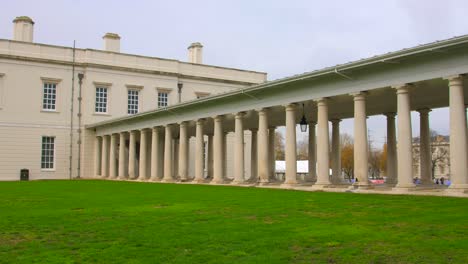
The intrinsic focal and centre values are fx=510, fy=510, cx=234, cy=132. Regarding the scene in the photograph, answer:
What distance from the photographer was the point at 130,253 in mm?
8867

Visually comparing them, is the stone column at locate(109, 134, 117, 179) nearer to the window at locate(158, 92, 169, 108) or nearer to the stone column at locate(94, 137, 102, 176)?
the stone column at locate(94, 137, 102, 176)

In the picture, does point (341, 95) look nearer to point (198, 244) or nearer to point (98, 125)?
point (198, 244)

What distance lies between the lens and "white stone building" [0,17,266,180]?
4747cm

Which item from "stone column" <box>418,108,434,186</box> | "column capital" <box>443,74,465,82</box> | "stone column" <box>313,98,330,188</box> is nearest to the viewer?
"column capital" <box>443,74,465,82</box>

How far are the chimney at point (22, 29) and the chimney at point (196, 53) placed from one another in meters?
18.7

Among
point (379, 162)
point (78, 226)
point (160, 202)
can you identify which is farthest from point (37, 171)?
point (379, 162)

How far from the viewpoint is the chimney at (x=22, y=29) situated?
51156 mm

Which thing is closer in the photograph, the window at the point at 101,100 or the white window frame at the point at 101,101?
the white window frame at the point at 101,101

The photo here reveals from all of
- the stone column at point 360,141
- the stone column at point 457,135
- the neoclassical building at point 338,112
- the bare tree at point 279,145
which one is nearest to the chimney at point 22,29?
the neoclassical building at point 338,112

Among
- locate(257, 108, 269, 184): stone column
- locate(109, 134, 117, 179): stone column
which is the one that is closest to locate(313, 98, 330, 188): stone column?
locate(257, 108, 269, 184): stone column

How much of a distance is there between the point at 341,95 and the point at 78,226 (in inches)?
626

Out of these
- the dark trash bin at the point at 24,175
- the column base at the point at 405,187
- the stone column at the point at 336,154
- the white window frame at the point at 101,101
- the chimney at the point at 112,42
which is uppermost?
the chimney at the point at 112,42

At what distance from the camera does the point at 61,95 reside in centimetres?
5009

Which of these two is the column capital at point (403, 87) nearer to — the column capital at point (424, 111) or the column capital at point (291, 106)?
the column capital at point (291, 106)
